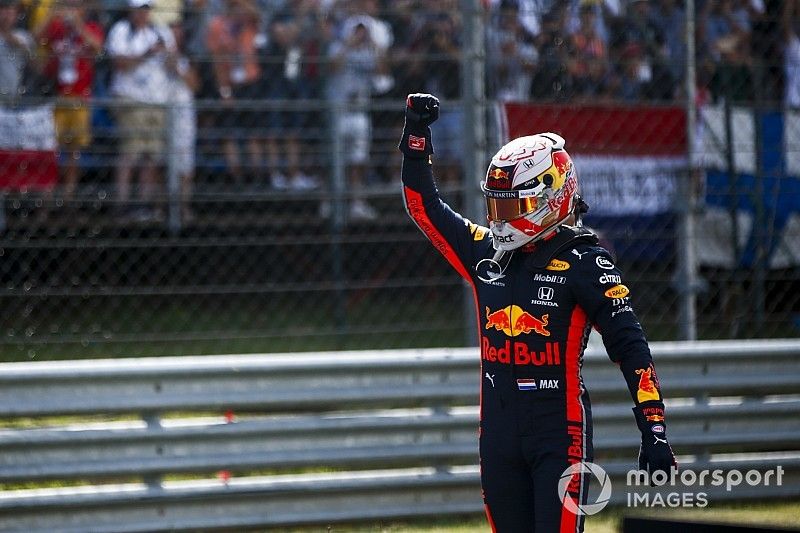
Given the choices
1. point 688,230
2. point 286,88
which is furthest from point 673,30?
point 286,88

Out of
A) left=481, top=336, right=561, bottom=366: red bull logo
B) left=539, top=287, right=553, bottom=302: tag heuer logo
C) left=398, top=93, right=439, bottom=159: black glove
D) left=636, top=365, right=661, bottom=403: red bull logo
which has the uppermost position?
left=398, top=93, right=439, bottom=159: black glove

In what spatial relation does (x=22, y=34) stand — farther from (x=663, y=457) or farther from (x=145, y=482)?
(x=663, y=457)

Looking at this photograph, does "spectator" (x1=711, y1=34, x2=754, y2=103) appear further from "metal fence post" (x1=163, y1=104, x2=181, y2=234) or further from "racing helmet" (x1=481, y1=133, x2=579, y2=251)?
"racing helmet" (x1=481, y1=133, x2=579, y2=251)

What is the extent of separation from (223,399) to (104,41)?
306 cm

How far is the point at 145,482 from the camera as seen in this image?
→ 5.30 meters

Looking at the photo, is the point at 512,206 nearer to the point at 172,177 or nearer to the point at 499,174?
the point at 499,174

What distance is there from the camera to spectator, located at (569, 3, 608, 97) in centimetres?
680

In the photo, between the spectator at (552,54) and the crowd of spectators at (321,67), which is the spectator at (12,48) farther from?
the spectator at (552,54)

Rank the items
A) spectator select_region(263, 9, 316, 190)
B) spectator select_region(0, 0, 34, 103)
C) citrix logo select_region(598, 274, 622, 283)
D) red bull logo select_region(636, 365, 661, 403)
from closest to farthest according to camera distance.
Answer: red bull logo select_region(636, 365, 661, 403)
citrix logo select_region(598, 274, 622, 283)
spectator select_region(0, 0, 34, 103)
spectator select_region(263, 9, 316, 190)

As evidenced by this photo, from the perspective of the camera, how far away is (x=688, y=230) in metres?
6.73

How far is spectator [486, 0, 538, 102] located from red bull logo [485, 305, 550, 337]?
265cm

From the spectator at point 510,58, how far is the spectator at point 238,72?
1.75m

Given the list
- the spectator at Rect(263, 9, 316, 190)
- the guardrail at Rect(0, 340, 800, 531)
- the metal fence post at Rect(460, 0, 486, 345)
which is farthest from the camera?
the spectator at Rect(263, 9, 316, 190)

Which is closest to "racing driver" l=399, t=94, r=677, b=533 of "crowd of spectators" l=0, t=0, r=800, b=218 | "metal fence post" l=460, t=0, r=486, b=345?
"metal fence post" l=460, t=0, r=486, b=345
